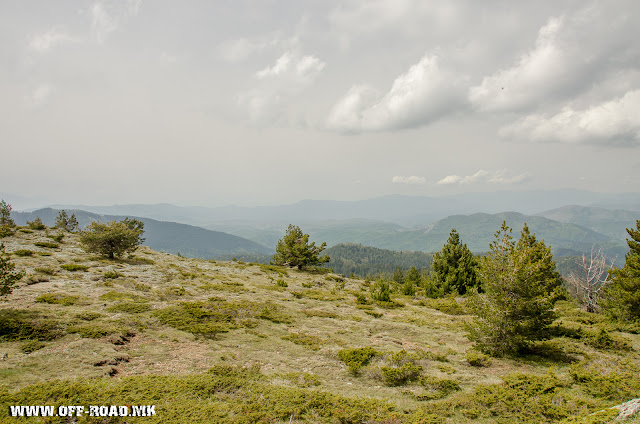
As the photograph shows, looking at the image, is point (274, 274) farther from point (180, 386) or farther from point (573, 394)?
point (573, 394)

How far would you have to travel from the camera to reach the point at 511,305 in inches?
574

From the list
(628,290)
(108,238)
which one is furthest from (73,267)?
(628,290)

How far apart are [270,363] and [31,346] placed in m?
9.35

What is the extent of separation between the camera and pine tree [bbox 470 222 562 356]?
47.6 ft

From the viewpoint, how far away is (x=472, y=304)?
53.1ft

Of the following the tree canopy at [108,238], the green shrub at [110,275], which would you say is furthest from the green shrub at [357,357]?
the tree canopy at [108,238]

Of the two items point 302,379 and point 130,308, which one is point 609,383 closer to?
point 302,379

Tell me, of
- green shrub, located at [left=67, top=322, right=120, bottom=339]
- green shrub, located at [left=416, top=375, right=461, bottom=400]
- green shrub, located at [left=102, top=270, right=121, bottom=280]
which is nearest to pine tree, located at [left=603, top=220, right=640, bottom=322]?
green shrub, located at [left=416, top=375, right=461, bottom=400]

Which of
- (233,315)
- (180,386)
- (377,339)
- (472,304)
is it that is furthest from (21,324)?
(472,304)

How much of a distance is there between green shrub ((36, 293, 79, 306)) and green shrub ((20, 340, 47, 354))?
6030mm

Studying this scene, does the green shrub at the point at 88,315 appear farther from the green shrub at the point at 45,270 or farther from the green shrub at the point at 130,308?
the green shrub at the point at 45,270

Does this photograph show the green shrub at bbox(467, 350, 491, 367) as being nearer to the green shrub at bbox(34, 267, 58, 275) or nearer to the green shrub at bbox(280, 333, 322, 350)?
the green shrub at bbox(280, 333, 322, 350)

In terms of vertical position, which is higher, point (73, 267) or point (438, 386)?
point (73, 267)

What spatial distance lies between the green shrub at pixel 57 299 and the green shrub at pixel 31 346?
603cm
